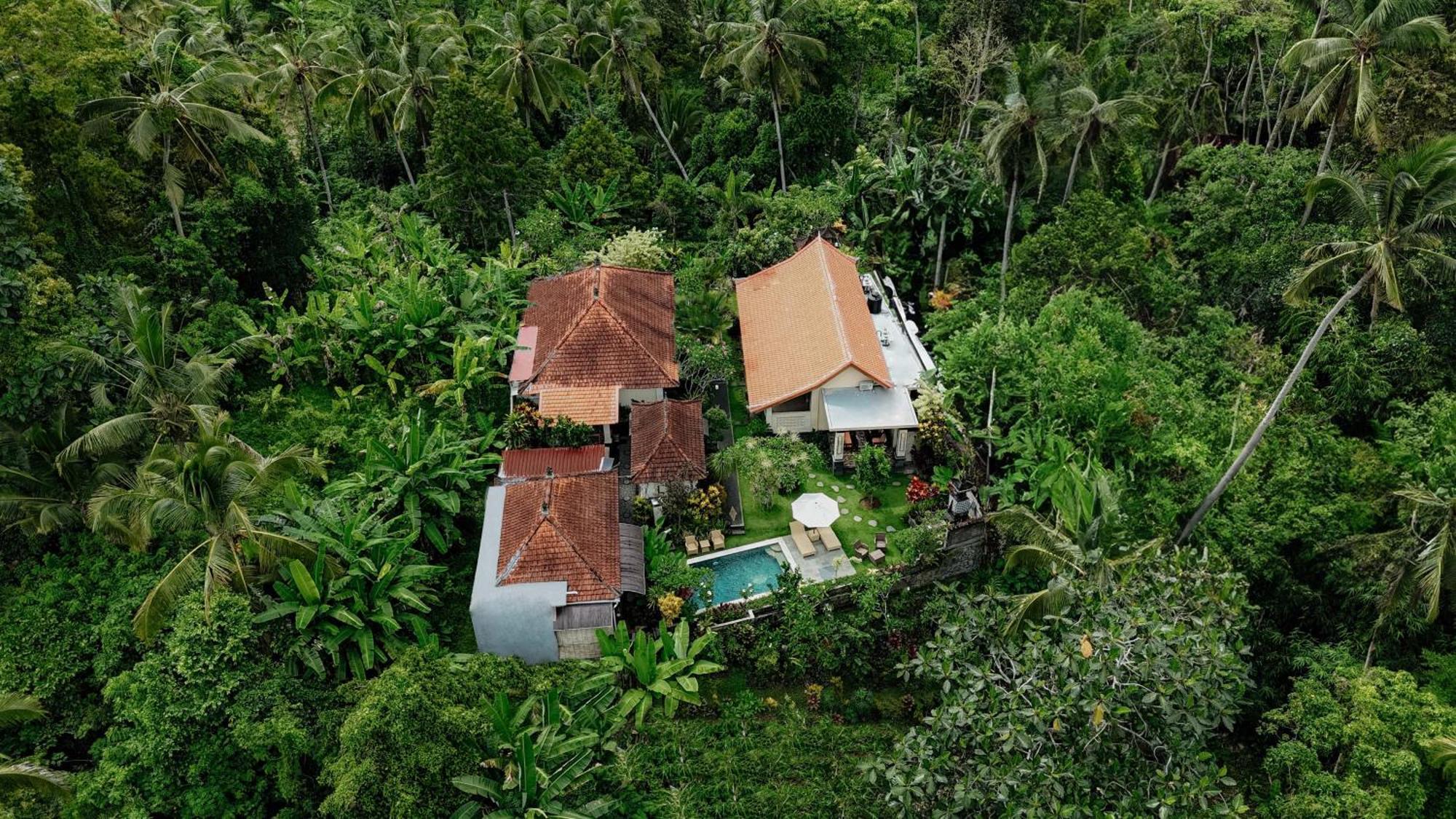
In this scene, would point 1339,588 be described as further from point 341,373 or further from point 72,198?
point 72,198

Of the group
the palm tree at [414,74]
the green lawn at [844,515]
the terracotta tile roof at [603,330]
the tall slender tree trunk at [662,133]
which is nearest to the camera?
the green lawn at [844,515]

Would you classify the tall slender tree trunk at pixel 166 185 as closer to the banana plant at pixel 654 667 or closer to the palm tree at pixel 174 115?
the palm tree at pixel 174 115

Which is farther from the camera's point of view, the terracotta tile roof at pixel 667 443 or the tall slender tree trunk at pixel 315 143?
the tall slender tree trunk at pixel 315 143

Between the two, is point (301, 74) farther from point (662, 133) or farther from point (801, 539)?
point (801, 539)

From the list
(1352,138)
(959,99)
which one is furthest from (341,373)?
(1352,138)

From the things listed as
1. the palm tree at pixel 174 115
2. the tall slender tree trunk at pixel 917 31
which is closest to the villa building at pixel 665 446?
the palm tree at pixel 174 115
